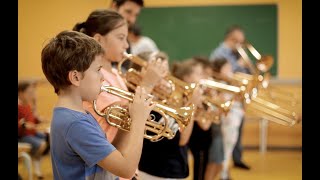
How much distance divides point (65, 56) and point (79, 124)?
0.86ft

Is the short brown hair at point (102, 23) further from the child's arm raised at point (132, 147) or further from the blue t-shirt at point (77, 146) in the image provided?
the blue t-shirt at point (77, 146)

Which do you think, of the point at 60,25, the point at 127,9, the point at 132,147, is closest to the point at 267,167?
the point at 60,25

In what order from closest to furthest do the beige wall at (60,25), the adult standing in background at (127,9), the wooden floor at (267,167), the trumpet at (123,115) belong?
the trumpet at (123,115) < the adult standing in background at (127,9) < the beige wall at (60,25) < the wooden floor at (267,167)

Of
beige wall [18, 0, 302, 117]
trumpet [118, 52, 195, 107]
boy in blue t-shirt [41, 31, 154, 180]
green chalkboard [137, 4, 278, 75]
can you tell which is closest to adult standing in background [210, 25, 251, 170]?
green chalkboard [137, 4, 278, 75]

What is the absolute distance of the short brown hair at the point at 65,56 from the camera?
1.74m

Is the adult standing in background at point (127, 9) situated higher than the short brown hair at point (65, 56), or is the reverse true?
the adult standing in background at point (127, 9)

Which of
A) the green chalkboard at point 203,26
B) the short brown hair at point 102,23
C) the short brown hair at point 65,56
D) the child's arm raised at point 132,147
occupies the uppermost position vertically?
the green chalkboard at point 203,26

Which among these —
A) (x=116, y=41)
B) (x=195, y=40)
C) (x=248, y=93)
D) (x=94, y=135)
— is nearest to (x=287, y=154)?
(x=195, y=40)

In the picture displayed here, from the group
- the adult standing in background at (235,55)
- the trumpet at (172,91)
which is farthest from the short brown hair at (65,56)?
the adult standing in background at (235,55)

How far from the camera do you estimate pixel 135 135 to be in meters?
1.80

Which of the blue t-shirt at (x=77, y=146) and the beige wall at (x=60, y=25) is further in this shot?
the beige wall at (x=60, y=25)

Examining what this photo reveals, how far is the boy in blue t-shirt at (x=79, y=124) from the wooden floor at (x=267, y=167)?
142 inches

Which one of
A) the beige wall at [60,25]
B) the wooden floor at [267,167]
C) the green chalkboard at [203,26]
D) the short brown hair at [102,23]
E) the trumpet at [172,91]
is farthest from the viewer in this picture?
the green chalkboard at [203,26]

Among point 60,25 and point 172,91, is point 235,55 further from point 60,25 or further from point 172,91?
point 172,91
